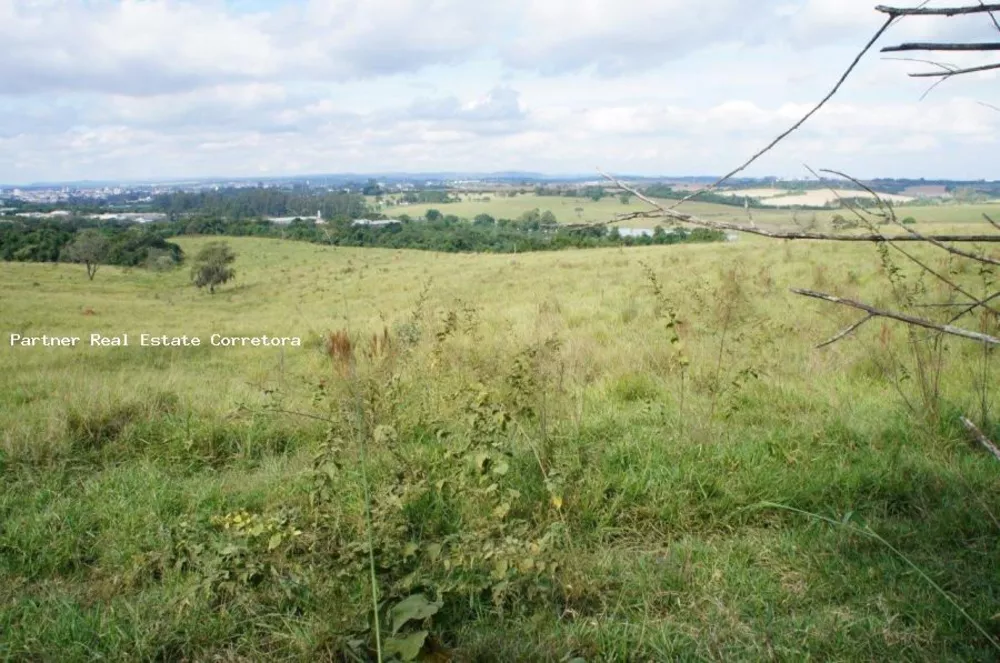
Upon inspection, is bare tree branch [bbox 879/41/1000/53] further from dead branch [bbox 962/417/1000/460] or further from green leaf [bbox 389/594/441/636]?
green leaf [bbox 389/594/441/636]

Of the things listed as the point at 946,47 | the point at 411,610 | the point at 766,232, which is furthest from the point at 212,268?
the point at 946,47

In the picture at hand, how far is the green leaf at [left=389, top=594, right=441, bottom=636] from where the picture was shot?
7.53 feet

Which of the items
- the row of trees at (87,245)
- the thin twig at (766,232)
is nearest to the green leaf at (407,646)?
the thin twig at (766,232)

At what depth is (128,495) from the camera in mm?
3816

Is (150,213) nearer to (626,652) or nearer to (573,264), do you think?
(573,264)

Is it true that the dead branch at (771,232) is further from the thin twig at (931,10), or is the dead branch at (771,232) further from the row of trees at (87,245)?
the row of trees at (87,245)

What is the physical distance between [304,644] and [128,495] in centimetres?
200

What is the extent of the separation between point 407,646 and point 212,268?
116ft

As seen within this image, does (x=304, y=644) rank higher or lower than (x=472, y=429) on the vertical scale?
lower

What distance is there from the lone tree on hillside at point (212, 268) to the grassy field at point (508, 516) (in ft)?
95.3

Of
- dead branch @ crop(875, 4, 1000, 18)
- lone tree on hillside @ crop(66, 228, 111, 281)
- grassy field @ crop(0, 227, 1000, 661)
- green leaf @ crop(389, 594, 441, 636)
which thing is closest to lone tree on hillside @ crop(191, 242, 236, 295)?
lone tree on hillside @ crop(66, 228, 111, 281)

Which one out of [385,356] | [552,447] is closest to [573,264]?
[385,356]

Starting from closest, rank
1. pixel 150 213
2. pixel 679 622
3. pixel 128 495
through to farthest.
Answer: pixel 679 622, pixel 128 495, pixel 150 213

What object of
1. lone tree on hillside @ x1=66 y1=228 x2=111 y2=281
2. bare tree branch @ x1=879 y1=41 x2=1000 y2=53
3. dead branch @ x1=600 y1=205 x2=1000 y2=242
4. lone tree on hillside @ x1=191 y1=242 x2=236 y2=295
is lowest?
lone tree on hillside @ x1=191 y1=242 x2=236 y2=295
